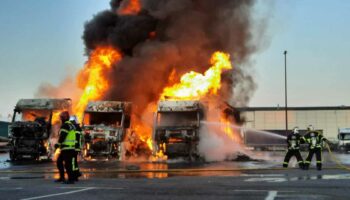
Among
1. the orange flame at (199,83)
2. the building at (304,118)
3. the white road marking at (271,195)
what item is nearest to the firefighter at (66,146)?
the white road marking at (271,195)

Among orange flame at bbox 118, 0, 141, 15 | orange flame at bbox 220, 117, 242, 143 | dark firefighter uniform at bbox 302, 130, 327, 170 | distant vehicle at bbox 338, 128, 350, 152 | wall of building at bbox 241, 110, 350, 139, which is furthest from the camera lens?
wall of building at bbox 241, 110, 350, 139

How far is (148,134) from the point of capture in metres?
22.6

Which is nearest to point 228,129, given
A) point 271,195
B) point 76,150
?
point 76,150

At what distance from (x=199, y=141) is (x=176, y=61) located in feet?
22.8

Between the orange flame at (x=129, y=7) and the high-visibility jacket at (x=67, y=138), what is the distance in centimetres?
1818

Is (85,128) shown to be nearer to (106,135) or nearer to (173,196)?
(106,135)

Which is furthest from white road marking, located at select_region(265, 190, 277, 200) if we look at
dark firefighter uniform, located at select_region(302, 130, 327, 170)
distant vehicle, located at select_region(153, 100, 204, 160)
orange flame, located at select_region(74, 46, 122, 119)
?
orange flame, located at select_region(74, 46, 122, 119)

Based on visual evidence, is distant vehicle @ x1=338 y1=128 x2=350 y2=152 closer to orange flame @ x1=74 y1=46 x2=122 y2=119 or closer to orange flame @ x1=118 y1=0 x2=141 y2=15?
orange flame @ x1=118 y1=0 x2=141 y2=15

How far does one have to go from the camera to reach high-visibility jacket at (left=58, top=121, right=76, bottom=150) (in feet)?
35.9

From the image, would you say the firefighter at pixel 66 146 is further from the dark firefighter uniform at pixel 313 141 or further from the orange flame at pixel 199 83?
the orange flame at pixel 199 83

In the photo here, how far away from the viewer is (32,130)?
21328mm

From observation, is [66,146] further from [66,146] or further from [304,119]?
[304,119]

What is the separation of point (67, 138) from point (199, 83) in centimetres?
1413

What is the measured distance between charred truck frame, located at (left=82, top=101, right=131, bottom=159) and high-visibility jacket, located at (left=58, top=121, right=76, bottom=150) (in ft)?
30.3
